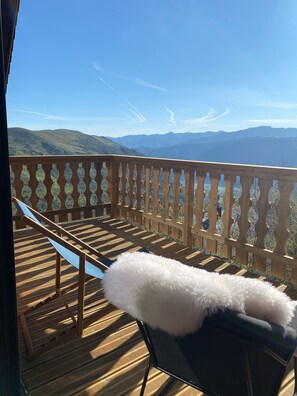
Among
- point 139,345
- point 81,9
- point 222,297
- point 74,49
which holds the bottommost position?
point 139,345

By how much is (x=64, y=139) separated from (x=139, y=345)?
2767 inches

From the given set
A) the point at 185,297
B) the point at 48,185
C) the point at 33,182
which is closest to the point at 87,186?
the point at 48,185

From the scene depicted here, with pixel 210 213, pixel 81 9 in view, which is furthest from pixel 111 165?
pixel 81 9

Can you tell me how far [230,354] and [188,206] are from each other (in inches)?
116

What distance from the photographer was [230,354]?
0.97 m

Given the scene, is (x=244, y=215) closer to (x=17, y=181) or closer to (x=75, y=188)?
(x=75, y=188)

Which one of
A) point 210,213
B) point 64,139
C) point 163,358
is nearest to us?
point 163,358

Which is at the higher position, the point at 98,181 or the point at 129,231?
the point at 98,181

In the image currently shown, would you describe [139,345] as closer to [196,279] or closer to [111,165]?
[196,279]

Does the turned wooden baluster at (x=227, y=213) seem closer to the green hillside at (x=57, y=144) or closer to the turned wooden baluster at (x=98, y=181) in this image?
the turned wooden baluster at (x=98, y=181)

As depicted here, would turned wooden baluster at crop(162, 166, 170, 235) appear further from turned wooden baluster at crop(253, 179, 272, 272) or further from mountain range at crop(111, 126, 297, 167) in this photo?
mountain range at crop(111, 126, 297, 167)

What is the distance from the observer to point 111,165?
5.16m

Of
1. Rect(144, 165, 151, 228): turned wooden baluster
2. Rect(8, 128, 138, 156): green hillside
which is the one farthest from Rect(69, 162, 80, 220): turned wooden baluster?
Rect(8, 128, 138, 156): green hillside

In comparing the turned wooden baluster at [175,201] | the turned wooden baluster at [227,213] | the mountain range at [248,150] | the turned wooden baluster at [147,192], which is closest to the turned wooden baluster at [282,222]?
the turned wooden baluster at [227,213]
